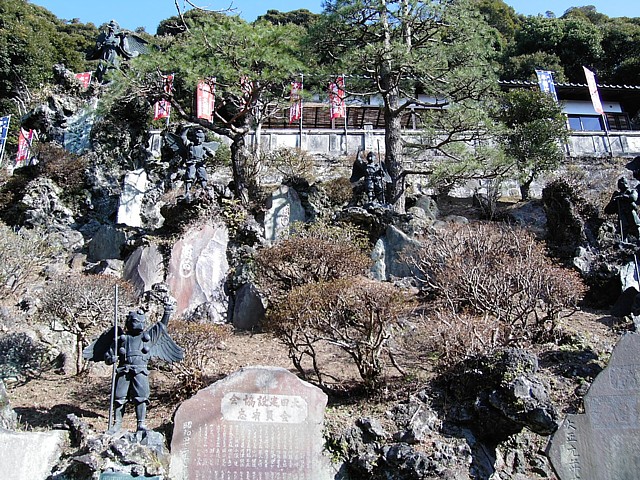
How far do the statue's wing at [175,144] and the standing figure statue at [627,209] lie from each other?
1131cm

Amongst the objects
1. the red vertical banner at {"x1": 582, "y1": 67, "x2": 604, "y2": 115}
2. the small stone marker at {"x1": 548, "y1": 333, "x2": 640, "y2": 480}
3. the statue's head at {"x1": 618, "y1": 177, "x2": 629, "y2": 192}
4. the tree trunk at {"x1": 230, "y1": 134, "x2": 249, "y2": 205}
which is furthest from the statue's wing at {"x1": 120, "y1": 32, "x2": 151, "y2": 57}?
the small stone marker at {"x1": 548, "y1": 333, "x2": 640, "y2": 480}

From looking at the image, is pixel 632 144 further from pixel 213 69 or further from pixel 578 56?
pixel 213 69

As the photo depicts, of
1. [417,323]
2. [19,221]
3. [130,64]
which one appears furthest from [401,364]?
[19,221]

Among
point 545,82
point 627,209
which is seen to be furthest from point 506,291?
point 545,82

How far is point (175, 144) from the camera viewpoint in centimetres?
1653

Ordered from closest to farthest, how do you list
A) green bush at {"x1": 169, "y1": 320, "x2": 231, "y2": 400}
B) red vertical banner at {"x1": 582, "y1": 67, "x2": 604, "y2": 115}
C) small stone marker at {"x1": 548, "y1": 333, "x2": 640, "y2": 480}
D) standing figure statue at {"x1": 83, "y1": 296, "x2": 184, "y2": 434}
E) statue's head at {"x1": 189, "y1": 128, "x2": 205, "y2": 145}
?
small stone marker at {"x1": 548, "y1": 333, "x2": 640, "y2": 480}, standing figure statue at {"x1": 83, "y1": 296, "x2": 184, "y2": 434}, green bush at {"x1": 169, "y1": 320, "x2": 231, "y2": 400}, statue's head at {"x1": 189, "y1": 128, "x2": 205, "y2": 145}, red vertical banner at {"x1": 582, "y1": 67, "x2": 604, "y2": 115}

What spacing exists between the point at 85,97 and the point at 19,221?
23.6 ft

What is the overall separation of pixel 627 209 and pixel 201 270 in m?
10.4

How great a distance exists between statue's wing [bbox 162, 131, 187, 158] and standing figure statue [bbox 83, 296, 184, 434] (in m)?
8.81

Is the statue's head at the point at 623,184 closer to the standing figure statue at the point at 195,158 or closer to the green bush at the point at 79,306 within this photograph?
the standing figure statue at the point at 195,158

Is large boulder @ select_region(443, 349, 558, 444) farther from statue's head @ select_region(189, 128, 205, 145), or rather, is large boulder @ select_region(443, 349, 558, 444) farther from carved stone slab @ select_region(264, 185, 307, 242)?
statue's head @ select_region(189, 128, 205, 145)

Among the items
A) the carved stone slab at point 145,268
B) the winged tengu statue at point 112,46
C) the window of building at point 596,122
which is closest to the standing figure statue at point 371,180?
the carved stone slab at point 145,268

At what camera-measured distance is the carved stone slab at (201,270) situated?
43.1 ft

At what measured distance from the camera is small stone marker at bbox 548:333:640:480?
6379 mm
